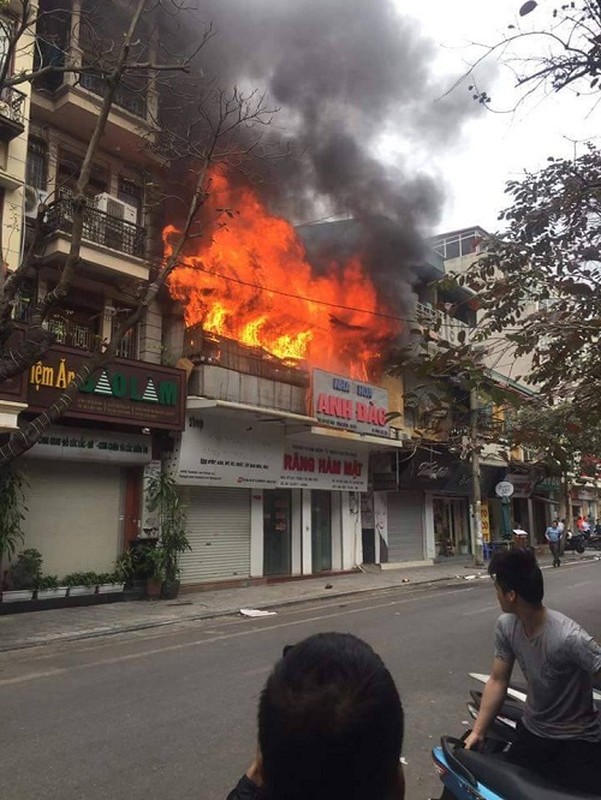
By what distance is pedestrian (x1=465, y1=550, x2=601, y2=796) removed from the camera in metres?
2.65

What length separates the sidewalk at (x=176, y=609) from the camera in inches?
384

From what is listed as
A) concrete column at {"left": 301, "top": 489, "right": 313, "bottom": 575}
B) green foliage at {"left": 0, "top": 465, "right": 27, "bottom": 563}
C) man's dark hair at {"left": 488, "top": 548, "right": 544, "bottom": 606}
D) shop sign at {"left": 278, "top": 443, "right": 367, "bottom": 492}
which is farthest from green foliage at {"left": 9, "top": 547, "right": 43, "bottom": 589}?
man's dark hair at {"left": 488, "top": 548, "right": 544, "bottom": 606}

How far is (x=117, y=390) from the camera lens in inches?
513

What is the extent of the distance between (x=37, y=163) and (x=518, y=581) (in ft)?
45.1

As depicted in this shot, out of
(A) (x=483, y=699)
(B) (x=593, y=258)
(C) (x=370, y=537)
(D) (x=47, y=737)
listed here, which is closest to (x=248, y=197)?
(C) (x=370, y=537)

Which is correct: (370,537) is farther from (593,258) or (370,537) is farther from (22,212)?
(593,258)

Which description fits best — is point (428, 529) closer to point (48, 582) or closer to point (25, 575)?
point (48, 582)

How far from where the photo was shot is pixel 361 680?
1233 mm

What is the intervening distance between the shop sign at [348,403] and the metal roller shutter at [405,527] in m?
3.45

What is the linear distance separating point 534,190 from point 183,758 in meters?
6.26

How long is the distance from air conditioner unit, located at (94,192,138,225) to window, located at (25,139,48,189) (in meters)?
1.13

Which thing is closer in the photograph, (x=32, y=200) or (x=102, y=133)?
(x=102, y=133)

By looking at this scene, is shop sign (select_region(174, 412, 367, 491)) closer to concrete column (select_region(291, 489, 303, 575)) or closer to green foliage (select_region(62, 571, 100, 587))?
concrete column (select_region(291, 489, 303, 575))

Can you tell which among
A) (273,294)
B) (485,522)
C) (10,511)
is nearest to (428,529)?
(485,522)
